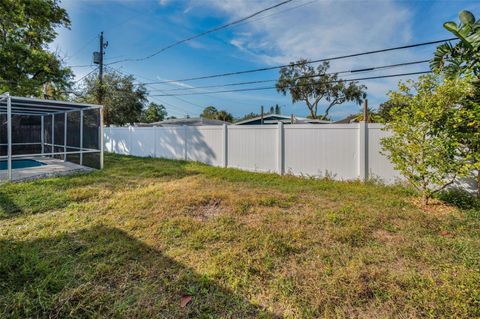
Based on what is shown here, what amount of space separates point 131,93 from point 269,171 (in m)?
14.8

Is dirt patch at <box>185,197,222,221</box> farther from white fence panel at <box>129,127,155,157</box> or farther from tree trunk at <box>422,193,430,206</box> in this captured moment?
white fence panel at <box>129,127,155,157</box>

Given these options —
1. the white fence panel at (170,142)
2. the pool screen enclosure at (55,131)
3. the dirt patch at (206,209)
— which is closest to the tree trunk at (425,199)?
the dirt patch at (206,209)

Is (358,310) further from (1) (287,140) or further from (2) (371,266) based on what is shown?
(1) (287,140)

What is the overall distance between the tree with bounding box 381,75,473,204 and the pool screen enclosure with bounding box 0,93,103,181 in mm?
8325

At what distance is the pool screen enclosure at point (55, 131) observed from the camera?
778 centimetres

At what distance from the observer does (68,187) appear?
17.5 feet

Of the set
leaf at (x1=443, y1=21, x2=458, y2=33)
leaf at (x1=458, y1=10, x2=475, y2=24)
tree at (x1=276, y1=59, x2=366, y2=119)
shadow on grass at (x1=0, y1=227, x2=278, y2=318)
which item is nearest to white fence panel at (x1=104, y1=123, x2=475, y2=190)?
leaf at (x1=443, y1=21, x2=458, y2=33)

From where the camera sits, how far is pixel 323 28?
320 inches

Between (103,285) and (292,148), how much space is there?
5.50m

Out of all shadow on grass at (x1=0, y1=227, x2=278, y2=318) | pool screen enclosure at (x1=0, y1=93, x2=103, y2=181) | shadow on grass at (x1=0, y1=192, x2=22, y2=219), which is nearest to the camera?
shadow on grass at (x1=0, y1=227, x2=278, y2=318)

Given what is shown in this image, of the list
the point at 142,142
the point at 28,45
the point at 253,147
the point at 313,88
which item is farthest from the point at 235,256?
the point at 313,88

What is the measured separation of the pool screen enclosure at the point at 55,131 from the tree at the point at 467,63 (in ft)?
29.9

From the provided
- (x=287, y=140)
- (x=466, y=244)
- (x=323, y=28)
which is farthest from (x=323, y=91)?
(x=466, y=244)

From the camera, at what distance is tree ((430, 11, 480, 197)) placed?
366 cm
